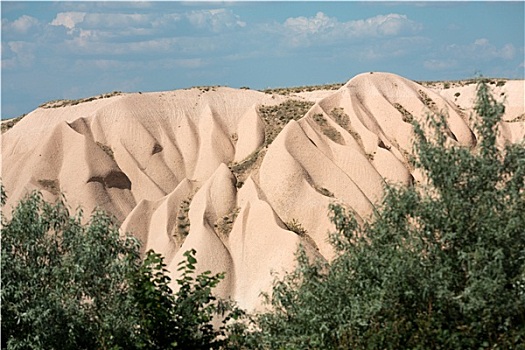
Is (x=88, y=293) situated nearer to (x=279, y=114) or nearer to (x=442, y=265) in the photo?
(x=442, y=265)

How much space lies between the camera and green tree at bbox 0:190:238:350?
15117mm

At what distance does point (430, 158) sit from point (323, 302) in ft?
11.4

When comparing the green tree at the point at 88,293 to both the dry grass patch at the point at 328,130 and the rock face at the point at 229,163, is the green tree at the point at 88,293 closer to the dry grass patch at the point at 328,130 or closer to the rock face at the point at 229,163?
the rock face at the point at 229,163

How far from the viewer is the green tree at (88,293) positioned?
15117 millimetres

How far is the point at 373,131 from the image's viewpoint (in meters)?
45.1

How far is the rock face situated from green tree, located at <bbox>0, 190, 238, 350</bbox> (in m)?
17.1

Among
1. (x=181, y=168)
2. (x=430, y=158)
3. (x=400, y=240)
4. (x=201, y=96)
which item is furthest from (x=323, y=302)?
(x=201, y=96)

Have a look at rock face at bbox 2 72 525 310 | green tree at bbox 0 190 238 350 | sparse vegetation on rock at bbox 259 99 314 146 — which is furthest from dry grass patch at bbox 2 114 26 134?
green tree at bbox 0 190 238 350

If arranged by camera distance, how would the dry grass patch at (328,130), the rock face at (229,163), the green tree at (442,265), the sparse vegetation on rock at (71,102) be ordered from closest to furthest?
the green tree at (442,265) → the rock face at (229,163) → the dry grass patch at (328,130) → the sparse vegetation on rock at (71,102)

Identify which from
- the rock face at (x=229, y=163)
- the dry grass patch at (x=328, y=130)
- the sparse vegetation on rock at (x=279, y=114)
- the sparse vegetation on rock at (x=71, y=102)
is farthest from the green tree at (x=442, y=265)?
the sparse vegetation on rock at (x=71, y=102)

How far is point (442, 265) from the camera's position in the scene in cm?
1446

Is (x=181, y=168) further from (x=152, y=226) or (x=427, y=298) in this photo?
(x=427, y=298)

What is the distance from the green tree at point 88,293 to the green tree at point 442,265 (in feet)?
7.54

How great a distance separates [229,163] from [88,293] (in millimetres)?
30155
